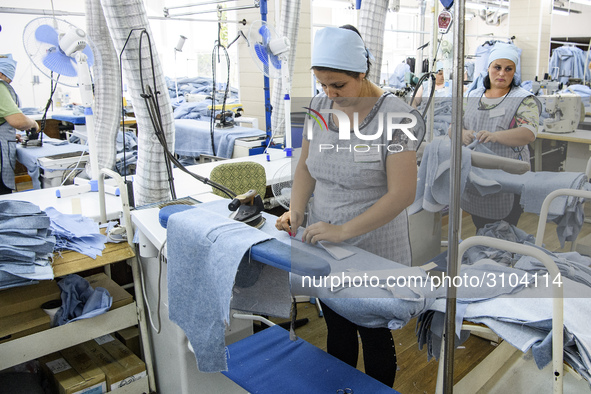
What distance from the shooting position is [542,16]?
54.9 inches

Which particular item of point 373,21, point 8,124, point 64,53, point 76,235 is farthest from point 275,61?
point 8,124

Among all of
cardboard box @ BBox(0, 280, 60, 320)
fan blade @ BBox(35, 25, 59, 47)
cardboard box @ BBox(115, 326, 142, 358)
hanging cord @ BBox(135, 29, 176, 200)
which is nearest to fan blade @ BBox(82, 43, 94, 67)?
fan blade @ BBox(35, 25, 59, 47)

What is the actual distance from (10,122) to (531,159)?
404 cm

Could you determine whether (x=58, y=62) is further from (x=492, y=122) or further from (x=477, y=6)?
(x=492, y=122)

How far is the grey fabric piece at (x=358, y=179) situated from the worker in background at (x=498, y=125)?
0.63 feet

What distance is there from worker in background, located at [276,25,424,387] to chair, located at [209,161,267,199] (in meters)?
1.29

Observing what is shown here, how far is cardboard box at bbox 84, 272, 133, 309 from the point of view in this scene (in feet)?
6.62

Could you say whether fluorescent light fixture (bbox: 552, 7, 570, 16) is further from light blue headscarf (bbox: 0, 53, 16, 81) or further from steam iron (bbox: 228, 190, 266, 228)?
light blue headscarf (bbox: 0, 53, 16, 81)

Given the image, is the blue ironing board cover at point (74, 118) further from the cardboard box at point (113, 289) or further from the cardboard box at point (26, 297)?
the cardboard box at point (26, 297)

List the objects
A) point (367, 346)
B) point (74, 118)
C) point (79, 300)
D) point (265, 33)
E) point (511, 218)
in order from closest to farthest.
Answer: point (511, 218) < point (367, 346) < point (79, 300) < point (265, 33) < point (74, 118)

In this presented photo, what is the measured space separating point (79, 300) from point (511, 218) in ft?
5.76

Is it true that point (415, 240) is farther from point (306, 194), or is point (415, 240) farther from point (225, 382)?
point (225, 382)

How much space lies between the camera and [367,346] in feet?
4.89

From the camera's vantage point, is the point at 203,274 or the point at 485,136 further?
the point at 203,274
